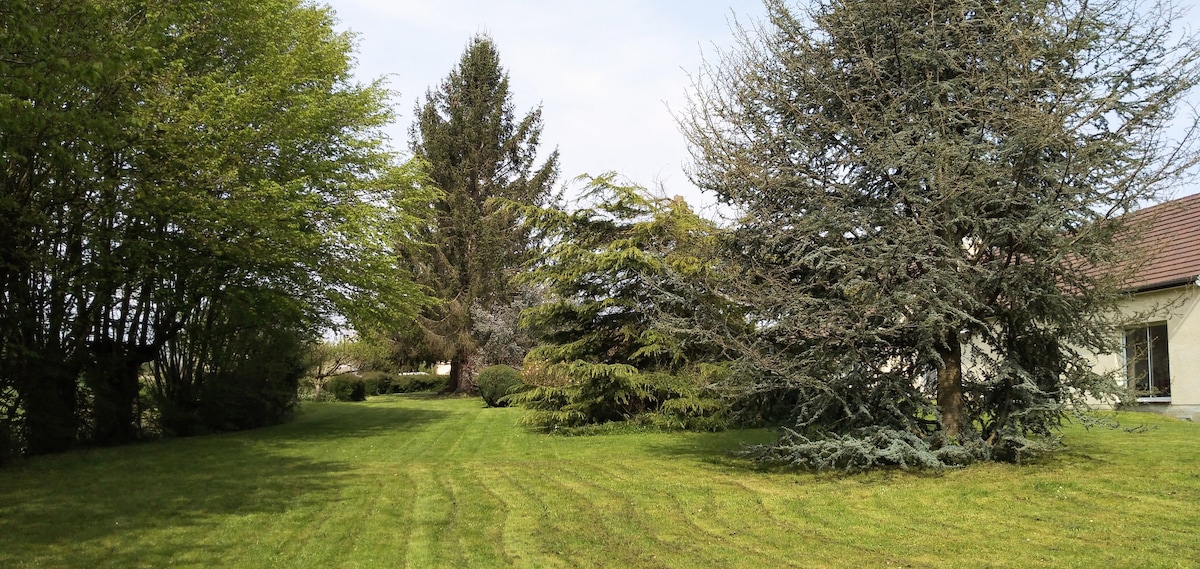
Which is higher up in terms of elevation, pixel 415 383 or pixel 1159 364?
pixel 1159 364

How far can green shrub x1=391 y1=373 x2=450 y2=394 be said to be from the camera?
139 feet

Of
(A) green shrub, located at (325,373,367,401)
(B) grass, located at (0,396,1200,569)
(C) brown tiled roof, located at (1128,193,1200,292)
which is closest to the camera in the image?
(B) grass, located at (0,396,1200,569)

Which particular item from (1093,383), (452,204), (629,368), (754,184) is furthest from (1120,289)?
(452,204)

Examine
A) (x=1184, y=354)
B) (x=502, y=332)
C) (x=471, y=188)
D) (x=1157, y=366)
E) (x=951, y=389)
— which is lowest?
(x=951, y=389)

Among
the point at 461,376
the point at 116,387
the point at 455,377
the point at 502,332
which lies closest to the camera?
the point at 116,387

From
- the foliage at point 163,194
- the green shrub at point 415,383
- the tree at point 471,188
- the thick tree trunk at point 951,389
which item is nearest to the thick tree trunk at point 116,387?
the foliage at point 163,194

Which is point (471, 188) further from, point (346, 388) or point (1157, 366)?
point (1157, 366)

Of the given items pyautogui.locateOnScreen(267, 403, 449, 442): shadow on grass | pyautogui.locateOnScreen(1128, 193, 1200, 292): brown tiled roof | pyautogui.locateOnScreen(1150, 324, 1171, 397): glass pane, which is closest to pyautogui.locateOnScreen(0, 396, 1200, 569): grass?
pyautogui.locateOnScreen(1128, 193, 1200, 292): brown tiled roof

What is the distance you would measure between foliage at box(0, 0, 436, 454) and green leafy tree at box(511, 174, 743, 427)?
4.84 metres

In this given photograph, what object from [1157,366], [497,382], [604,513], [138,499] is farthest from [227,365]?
[1157,366]

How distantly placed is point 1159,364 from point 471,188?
2914 centimetres

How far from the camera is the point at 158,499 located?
9133 mm

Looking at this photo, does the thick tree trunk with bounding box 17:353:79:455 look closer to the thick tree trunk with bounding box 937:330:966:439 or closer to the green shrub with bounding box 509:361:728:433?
the green shrub with bounding box 509:361:728:433

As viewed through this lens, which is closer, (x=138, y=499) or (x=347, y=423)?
(x=138, y=499)
